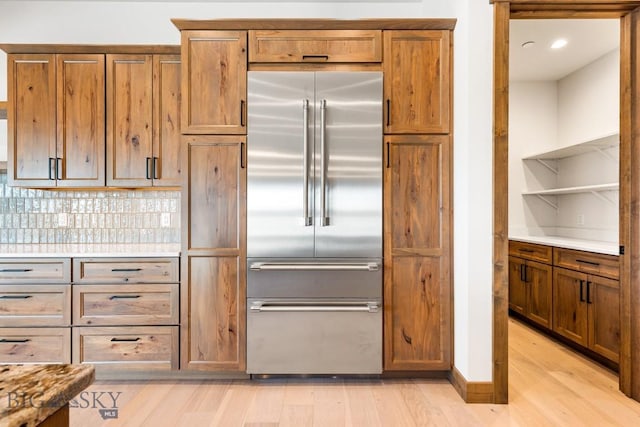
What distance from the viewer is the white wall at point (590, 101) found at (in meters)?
3.53

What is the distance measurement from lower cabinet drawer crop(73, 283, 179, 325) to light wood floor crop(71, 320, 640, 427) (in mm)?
448

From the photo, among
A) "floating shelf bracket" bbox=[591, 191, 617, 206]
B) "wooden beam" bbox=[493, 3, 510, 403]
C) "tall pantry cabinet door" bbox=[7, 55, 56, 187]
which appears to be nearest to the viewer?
"wooden beam" bbox=[493, 3, 510, 403]

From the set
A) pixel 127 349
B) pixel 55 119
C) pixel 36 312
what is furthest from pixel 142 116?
pixel 127 349

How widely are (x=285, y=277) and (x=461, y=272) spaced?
1.15 metres

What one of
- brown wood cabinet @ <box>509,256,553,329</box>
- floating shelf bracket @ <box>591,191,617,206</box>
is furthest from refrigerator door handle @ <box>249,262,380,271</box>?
floating shelf bracket @ <box>591,191,617,206</box>

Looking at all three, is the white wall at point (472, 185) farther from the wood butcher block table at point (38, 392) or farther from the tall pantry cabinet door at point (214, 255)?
the wood butcher block table at point (38, 392)

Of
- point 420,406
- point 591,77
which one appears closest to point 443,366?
point 420,406

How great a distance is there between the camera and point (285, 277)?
2439 mm

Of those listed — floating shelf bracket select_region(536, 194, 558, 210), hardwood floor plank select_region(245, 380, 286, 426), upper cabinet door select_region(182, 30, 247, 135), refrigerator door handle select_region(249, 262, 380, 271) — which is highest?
upper cabinet door select_region(182, 30, 247, 135)

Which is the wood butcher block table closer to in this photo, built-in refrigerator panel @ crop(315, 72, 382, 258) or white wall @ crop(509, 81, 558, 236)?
built-in refrigerator panel @ crop(315, 72, 382, 258)

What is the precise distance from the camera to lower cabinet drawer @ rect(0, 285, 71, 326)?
8.04 feet

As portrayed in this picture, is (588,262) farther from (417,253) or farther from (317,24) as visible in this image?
(317,24)

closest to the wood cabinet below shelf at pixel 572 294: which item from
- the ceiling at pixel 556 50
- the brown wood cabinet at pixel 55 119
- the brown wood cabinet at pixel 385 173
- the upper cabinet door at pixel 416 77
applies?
the brown wood cabinet at pixel 385 173

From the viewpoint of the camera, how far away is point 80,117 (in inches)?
105
